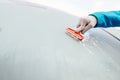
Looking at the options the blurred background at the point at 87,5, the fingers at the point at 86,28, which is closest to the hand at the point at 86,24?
the fingers at the point at 86,28

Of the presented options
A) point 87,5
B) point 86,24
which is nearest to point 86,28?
point 86,24

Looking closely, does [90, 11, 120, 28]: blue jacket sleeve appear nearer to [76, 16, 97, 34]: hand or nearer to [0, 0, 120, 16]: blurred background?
[76, 16, 97, 34]: hand

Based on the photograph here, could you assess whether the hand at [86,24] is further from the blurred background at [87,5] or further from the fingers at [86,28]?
the blurred background at [87,5]

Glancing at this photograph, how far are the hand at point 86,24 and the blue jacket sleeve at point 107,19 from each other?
2 cm

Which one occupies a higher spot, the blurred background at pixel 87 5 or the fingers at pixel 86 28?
the fingers at pixel 86 28

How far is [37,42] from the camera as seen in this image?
19.2 inches

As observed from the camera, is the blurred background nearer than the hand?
No

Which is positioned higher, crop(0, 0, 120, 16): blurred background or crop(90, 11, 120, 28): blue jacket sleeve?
crop(90, 11, 120, 28): blue jacket sleeve

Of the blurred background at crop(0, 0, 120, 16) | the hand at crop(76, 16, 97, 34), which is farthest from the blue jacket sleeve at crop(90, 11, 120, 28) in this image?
the blurred background at crop(0, 0, 120, 16)

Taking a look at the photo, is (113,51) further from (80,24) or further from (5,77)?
(5,77)

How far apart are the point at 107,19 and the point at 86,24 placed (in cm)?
8

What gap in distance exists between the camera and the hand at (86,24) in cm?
60

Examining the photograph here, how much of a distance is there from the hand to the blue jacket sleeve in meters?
A: 0.02

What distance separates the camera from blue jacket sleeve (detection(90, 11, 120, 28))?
0.64m
